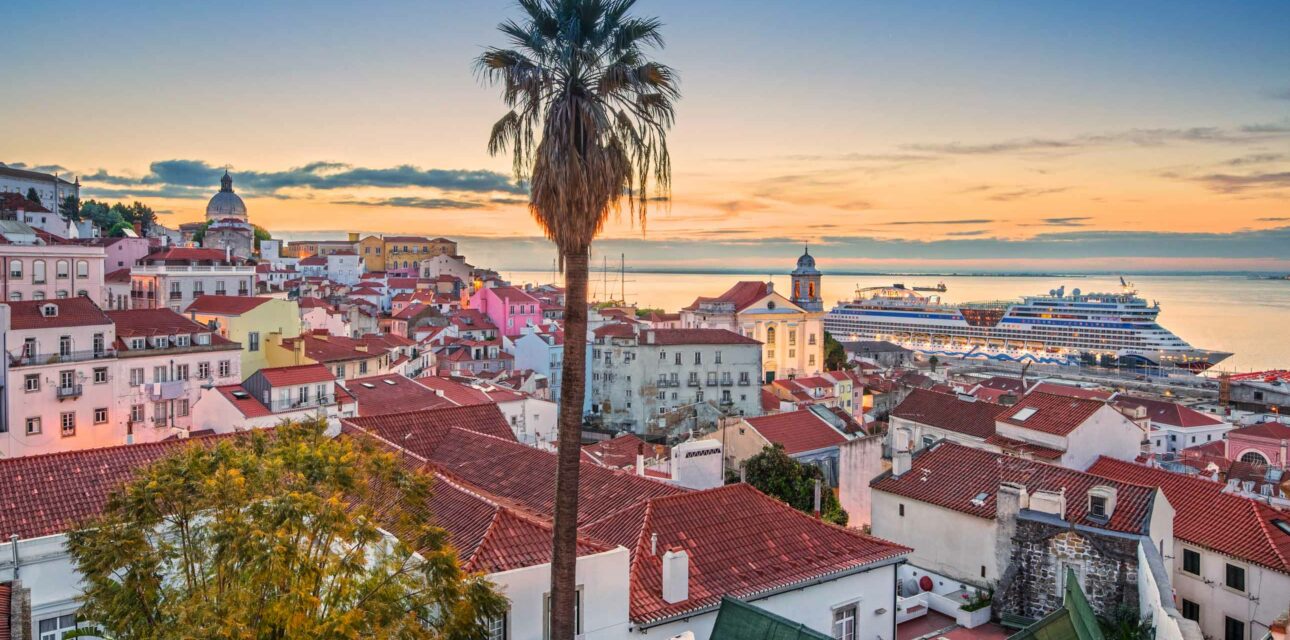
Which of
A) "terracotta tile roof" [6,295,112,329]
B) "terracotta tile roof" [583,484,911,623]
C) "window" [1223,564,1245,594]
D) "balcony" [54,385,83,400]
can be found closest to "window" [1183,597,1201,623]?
"window" [1223,564,1245,594]

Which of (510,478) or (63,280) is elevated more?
(63,280)

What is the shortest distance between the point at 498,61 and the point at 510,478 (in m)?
9.61

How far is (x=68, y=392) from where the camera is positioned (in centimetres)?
3234

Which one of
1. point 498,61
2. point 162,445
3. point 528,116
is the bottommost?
point 162,445

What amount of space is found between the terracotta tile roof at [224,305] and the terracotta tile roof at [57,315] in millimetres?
7745

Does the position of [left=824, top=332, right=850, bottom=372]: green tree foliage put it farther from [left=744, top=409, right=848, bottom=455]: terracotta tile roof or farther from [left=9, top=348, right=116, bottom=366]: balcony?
[left=9, top=348, right=116, bottom=366]: balcony

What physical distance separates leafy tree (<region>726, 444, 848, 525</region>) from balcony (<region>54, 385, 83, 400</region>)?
2633cm

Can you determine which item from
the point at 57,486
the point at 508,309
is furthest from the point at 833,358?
the point at 57,486

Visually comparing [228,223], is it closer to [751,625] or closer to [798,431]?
[798,431]

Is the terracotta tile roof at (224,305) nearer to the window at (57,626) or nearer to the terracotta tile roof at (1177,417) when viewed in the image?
the window at (57,626)

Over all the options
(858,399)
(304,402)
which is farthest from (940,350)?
(304,402)

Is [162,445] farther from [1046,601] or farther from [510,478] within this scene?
[1046,601]

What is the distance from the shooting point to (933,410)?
122 feet

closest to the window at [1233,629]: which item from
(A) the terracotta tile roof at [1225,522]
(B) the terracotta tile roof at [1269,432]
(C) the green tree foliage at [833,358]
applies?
(A) the terracotta tile roof at [1225,522]
